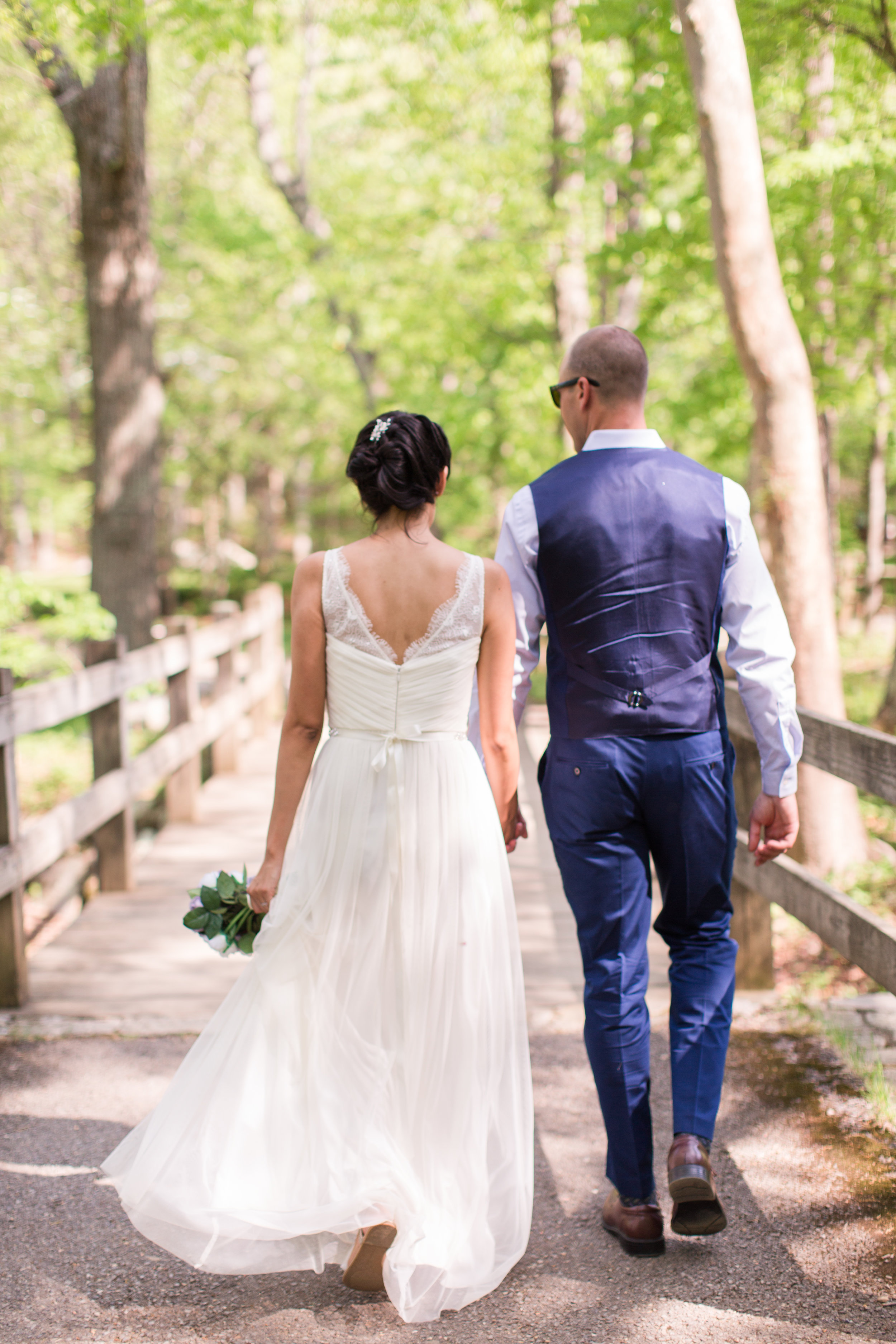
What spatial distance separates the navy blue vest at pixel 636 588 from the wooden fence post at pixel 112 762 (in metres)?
3.47

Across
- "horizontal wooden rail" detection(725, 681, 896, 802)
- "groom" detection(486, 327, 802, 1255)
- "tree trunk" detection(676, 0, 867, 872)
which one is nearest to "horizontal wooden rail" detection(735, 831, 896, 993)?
"horizontal wooden rail" detection(725, 681, 896, 802)

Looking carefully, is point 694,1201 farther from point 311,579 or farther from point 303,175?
point 303,175

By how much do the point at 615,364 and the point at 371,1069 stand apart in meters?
1.80

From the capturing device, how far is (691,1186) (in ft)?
8.27

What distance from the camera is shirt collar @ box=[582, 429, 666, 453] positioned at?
277cm

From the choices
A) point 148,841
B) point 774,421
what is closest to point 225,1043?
point 774,421

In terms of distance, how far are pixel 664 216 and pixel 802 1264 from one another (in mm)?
7419

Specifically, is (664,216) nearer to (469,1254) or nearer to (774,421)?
(774,421)

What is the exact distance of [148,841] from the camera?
8266 mm

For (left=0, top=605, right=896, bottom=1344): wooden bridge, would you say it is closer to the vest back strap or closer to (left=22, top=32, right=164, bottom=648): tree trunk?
the vest back strap

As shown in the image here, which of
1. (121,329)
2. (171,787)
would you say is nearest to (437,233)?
(121,329)

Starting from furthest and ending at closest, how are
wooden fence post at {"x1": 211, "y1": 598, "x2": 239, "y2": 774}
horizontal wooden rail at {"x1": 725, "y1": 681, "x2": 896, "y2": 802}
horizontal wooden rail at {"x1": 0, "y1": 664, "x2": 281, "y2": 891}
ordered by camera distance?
wooden fence post at {"x1": 211, "y1": 598, "x2": 239, "y2": 774} < horizontal wooden rail at {"x1": 0, "y1": 664, "x2": 281, "y2": 891} < horizontal wooden rail at {"x1": 725, "y1": 681, "x2": 896, "y2": 802}

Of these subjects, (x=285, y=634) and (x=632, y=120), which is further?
(x=285, y=634)

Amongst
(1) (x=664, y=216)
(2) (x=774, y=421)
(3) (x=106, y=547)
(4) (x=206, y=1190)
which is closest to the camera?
(4) (x=206, y=1190)
